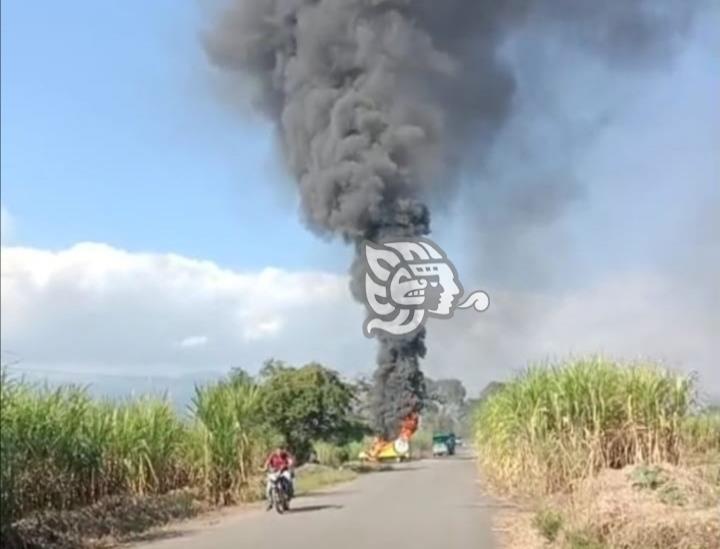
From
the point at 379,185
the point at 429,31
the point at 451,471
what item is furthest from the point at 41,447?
the point at 451,471

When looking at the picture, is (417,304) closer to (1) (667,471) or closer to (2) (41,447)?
(1) (667,471)

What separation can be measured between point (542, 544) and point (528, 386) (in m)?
5.70

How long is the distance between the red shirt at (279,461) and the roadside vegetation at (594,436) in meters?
3.31

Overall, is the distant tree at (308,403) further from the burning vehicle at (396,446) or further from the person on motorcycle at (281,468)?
the person on motorcycle at (281,468)

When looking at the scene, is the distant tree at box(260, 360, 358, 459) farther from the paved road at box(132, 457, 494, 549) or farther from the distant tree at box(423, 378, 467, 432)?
the paved road at box(132, 457, 494, 549)

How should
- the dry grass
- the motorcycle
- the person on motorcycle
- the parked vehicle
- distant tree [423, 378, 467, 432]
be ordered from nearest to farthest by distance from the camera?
the dry grass → the motorcycle → the person on motorcycle → distant tree [423, 378, 467, 432] → the parked vehicle

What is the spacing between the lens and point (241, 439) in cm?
1728

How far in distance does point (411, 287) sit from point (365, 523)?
3.95 metres

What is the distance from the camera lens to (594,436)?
46.6 feet

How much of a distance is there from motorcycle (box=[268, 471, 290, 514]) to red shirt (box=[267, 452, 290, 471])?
0.38 ft

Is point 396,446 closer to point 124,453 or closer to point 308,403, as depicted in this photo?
point 308,403

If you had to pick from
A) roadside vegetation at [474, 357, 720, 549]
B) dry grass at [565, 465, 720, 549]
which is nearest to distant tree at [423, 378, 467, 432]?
roadside vegetation at [474, 357, 720, 549]

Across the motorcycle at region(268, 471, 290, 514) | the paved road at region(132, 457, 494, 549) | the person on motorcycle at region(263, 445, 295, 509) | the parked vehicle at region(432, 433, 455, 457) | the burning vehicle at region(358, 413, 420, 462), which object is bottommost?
the paved road at region(132, 457, 494, 549)

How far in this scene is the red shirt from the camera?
52.5 feet
